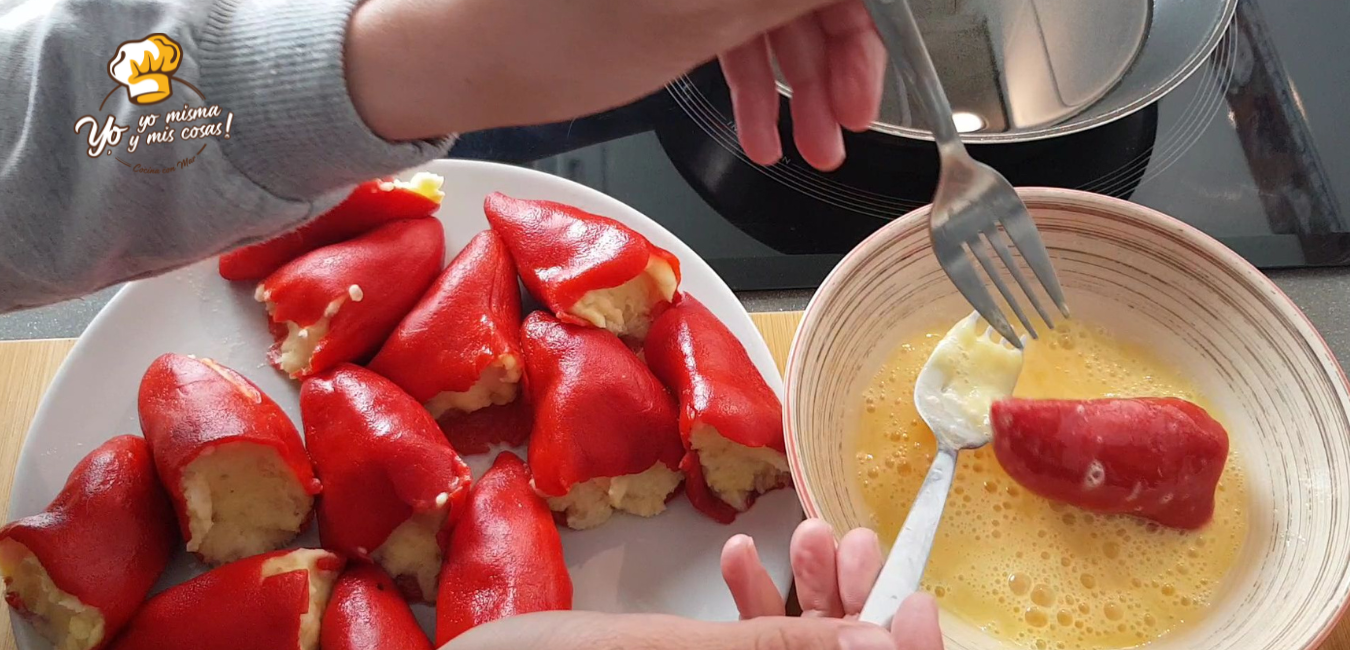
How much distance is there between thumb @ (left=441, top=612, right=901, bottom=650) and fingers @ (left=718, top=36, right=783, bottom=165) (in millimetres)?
431

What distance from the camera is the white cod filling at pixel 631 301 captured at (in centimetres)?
87

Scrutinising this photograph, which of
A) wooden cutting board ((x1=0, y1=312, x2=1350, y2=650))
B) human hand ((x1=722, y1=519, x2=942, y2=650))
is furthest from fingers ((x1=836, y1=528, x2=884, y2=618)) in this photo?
wooden cutting board ((x1=0, y1=312, x2=1350, y2=650))

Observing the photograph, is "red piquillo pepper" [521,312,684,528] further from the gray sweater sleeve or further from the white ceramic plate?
the gray sweater sleeve

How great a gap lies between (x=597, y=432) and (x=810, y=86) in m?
0.33

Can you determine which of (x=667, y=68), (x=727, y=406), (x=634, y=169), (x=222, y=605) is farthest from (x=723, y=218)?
(x=222, y=605)

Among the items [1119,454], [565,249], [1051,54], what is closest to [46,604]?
[565,249]

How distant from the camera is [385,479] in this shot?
2.60 feet

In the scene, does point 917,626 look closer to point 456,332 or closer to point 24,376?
point 456,332

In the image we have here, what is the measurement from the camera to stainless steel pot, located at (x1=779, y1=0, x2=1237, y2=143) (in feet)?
3.42

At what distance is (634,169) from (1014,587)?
23.3 inches

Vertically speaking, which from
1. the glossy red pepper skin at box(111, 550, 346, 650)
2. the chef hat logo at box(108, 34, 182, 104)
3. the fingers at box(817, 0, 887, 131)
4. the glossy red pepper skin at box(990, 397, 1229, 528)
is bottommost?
the glossy red pepper skin at box(111, 550, 346, 650)

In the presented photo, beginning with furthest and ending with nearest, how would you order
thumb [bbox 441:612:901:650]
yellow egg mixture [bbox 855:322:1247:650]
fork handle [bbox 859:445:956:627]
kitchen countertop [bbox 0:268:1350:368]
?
kitchen countertop [bbox 0:268:1350:368]
yellow egg mixture [bbox 855:322:1247:650]
fork handle [bbox 859:445:956:627]
thumb [bbox 441:612:901:650]

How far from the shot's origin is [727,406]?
0.80 metres

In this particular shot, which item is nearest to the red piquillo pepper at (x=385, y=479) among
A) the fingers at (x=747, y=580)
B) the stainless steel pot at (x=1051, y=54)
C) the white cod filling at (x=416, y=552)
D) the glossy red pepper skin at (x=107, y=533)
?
the white cod filling at (x=416, y=552)
